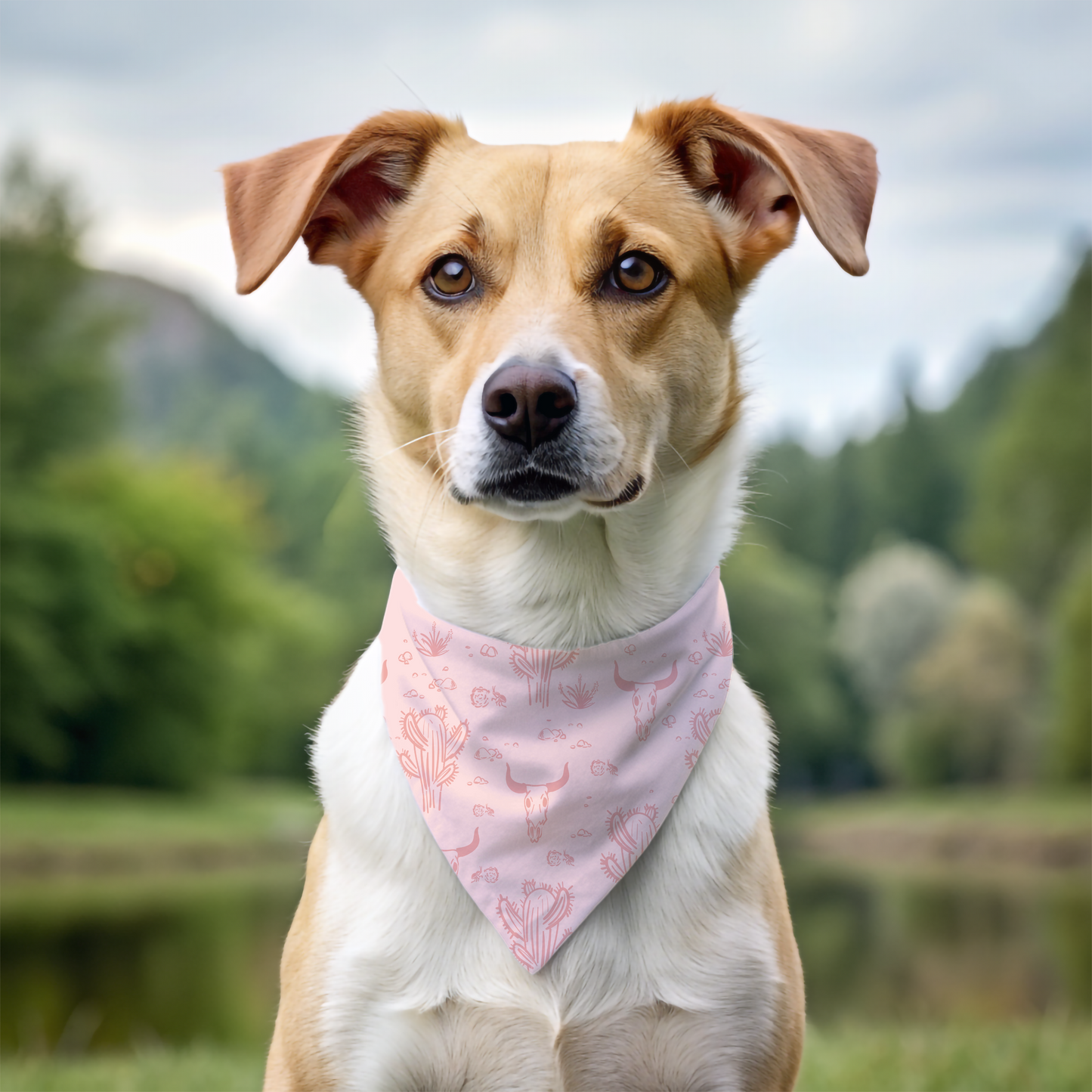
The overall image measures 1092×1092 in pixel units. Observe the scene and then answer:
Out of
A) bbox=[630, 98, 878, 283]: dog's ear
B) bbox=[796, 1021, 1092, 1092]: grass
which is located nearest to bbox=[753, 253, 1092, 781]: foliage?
bbox=[796, 1021, 1092, 1092]: grass

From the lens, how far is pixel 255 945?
25.5 feet

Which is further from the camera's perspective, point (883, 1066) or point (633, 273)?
point (883, 1066)

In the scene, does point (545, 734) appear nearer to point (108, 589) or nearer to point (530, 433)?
point (530, 433)

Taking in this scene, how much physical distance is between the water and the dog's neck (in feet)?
16.4

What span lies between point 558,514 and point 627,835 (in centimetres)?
70

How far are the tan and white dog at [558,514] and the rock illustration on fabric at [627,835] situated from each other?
0.04 m

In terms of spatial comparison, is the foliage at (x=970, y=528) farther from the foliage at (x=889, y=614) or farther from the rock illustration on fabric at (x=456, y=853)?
the rock illustration on fabric at (x=456, y=853)

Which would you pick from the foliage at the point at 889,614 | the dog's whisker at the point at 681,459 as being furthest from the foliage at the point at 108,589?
the dog's whisker at the point at 681,459

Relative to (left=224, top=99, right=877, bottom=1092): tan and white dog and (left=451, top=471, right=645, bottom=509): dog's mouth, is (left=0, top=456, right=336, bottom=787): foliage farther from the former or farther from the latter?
(left=451, top=471, right=645, bottom=509): dog's mouth

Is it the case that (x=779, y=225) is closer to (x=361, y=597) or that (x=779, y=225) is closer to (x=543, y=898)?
(x=543, y=898)

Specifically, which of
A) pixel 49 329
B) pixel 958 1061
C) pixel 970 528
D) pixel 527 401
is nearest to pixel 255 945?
pixel 958 1061

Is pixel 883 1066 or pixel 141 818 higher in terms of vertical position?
pixel 883 1066

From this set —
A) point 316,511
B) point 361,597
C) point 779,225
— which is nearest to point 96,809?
point 361,597

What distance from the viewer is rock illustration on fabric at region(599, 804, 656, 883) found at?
2479mm
